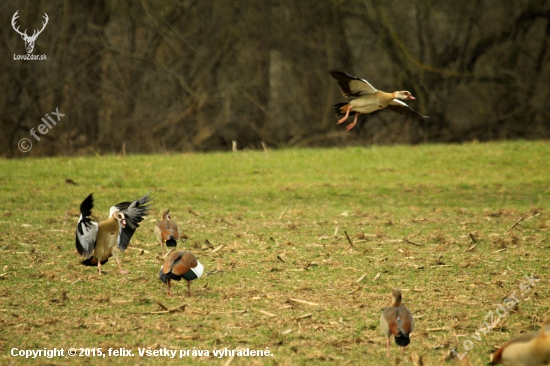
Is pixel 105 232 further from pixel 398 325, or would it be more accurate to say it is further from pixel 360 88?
pixel 398 325

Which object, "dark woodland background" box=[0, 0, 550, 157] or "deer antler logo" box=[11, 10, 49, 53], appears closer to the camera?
"deer antler logo" box=[11, 10, 49, 53]

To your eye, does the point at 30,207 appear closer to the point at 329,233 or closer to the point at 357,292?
the point at 329,233

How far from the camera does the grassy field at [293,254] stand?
19.4 ft

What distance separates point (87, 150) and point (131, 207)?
12.3 meters

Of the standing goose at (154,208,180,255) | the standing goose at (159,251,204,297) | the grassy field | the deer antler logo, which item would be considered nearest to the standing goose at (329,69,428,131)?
the grassy field

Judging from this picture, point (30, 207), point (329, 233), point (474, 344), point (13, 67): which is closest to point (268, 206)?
point (329, 233)

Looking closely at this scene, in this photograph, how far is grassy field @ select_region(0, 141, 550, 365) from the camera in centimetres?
593

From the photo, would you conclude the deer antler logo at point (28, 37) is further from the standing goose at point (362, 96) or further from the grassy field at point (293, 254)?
the standing goose at point (362, 96)

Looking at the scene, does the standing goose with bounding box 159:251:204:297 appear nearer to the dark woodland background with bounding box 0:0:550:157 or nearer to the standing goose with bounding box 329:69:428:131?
the standing goose with bounding box 329:69:428:131

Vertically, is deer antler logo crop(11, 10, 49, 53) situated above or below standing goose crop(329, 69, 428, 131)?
above

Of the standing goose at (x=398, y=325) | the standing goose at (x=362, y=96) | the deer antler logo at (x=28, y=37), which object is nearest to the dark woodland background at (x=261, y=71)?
the deer antler logo at (x=28, y=37)

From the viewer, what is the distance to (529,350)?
4645 millimetres

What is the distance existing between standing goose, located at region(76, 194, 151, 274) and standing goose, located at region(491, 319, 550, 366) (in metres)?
4.07

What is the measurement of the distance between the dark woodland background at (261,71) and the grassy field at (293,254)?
137 inches
